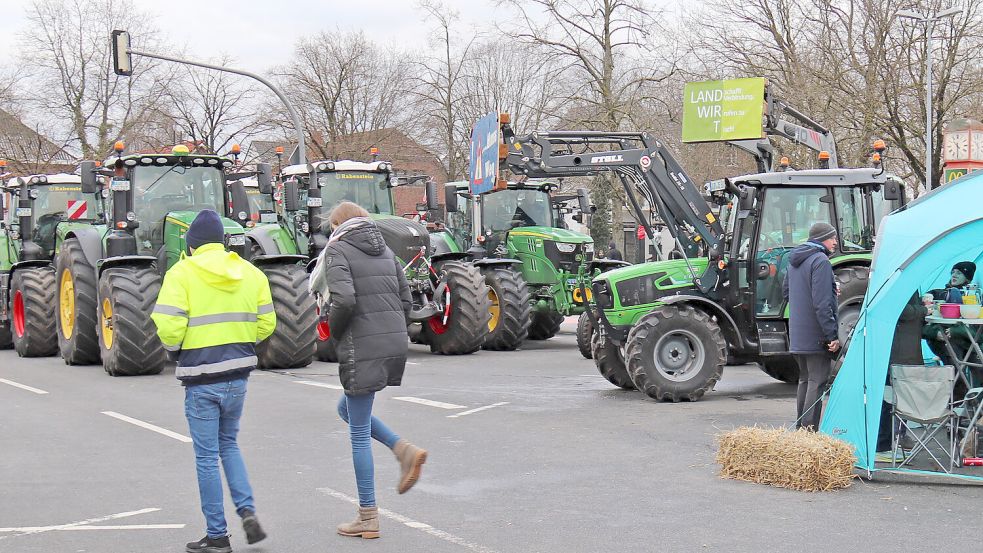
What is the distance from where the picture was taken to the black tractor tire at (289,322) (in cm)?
1426

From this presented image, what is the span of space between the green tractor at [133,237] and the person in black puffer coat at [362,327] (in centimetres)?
817

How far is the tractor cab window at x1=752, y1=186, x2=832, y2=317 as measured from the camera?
11.6 metres

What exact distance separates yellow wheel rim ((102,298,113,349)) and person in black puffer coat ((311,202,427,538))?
352 inches

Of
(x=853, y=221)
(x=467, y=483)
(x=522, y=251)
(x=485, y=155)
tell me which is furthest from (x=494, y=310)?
(x=467, y=483)

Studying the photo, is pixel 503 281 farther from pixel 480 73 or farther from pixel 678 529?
pixel 480 73

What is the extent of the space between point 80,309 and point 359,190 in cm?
461

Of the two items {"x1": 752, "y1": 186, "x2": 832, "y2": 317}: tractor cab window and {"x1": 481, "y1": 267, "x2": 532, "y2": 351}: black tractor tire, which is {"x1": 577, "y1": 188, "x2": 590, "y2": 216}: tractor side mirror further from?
{"x1": 752, "y1": 186, "x2": 832, "y2": 317}: tractor cab window

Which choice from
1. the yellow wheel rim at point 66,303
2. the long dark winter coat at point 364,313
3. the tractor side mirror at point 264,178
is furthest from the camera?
the yellow wheel rim at point 66,303

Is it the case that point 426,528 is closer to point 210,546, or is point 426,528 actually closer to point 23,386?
point 210,546

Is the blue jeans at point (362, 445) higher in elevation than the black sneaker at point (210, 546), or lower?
higher

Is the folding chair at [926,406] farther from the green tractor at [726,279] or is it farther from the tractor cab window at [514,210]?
the tractor cab window at [514,210]

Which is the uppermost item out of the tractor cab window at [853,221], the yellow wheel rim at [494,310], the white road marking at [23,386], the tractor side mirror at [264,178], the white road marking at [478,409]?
the tractor side mirror at [264,178]

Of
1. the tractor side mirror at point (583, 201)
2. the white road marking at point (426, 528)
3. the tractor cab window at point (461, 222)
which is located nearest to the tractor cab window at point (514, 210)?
the tractor side mirror at point (583, 201)

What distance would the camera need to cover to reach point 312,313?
47.8ft
